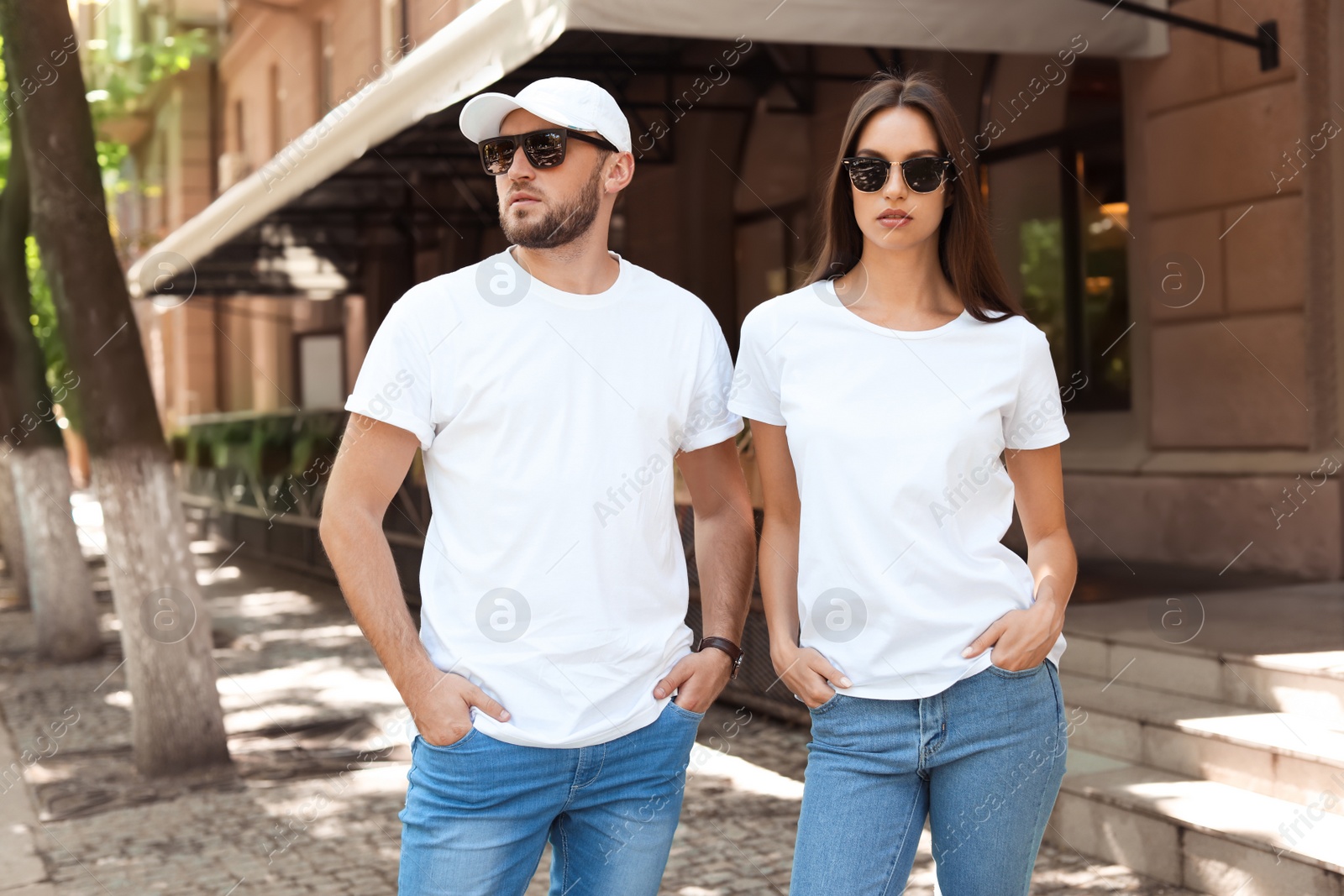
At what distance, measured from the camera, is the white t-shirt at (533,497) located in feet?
7.43

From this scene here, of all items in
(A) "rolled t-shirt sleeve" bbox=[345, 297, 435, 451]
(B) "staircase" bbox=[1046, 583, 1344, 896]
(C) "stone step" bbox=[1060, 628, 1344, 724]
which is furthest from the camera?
(C) "stone step" bbox=[1060, 628, 1344, 724]

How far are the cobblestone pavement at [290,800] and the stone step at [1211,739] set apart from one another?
1.71ft

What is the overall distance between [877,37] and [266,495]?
33.8 ft

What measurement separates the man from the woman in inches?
9.1

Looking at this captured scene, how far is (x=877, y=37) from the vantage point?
7648 mm

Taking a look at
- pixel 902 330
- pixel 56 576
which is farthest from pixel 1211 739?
pixel 56 576

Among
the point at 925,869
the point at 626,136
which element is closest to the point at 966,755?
the point at 626,136

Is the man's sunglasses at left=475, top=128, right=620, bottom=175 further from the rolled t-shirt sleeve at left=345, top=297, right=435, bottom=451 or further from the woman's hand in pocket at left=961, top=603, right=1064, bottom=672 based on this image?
the woman's hand in pocket at left=961, top=603, right=1064, bottom=672

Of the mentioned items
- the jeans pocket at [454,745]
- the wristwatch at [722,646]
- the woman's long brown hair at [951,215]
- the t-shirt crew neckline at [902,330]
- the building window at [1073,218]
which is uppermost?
the building window at [1073,218]

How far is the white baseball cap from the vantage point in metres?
2.39

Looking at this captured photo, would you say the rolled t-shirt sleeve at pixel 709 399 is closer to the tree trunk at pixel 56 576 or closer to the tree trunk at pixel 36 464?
the tree trunk at pixel 36 464

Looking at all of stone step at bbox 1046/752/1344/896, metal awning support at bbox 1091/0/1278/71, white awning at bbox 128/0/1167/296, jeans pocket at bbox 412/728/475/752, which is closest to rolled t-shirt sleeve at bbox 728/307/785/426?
jeans pocket at bbox 412/728/475/752

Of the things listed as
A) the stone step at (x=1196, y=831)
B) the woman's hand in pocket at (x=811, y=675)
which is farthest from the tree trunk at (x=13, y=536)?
the woman's hand in pocket at (x=811, y=675)

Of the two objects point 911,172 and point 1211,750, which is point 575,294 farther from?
point 1211,750
